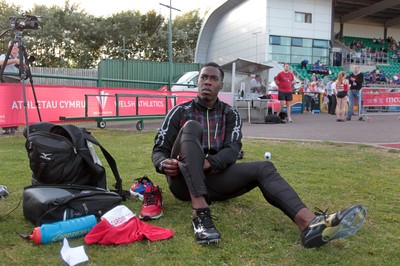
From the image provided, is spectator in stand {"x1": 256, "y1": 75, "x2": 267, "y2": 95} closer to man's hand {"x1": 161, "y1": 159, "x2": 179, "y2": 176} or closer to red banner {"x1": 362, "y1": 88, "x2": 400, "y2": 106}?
red banner {"x1": 362, "y1": 88, "x2": 400, "y2": 106}

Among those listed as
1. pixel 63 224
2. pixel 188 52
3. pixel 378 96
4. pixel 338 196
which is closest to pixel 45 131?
pixel 63 224

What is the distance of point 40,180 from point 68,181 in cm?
22

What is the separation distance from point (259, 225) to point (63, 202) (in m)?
1.44

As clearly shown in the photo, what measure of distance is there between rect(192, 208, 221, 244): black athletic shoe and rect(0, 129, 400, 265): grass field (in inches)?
1.8

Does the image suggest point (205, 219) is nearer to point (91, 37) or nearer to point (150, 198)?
point (150, 198)

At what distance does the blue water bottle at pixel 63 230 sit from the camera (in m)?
2.56

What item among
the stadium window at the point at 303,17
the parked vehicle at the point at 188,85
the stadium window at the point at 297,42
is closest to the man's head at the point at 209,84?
the parked vehicle at the point at 188,85

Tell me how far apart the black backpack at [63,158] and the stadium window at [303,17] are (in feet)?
105

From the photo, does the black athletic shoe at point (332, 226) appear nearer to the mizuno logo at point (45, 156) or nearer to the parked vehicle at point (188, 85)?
the mizuno logo at point (45, 156)

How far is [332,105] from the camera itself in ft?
65.1

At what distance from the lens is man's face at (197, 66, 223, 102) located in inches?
134

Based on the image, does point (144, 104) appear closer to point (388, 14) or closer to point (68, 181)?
point (68, 181)

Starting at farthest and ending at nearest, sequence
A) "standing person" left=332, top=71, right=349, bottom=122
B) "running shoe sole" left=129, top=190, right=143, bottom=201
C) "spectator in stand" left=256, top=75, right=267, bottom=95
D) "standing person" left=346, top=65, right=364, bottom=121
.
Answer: "spectator in stand" left=256, top=75, right=267, bottom=95
"standing person" left=346, top=65, right=364, bottom=121
"standing person" left=332, top=71, right=349, bottom=122
"running shoe sole" left=129, top=190, right=143, bottom=201

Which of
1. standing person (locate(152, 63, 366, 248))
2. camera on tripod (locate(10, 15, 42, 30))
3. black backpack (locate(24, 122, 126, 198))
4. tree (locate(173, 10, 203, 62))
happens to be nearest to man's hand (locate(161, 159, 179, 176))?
standing person (locate(152, 63, 366, 248))
